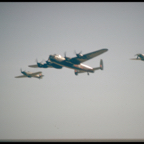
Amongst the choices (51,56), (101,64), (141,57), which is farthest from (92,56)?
(141,57)

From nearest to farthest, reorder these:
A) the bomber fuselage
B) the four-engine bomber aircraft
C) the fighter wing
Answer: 1. the fighter wing
2. the four-engine bomber aircraft
3. the bomber fuselage

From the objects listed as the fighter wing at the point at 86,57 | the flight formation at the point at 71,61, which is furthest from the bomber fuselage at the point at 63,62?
the fighter wing at the point at 86,57

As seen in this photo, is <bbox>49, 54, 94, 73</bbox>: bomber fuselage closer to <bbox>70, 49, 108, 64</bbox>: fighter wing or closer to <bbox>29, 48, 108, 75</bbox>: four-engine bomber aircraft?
<bbox>29, 48, 108, 75</bbox>: four-engine bomber aircraft

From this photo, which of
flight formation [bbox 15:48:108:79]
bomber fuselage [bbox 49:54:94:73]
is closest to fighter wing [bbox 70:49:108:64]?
flight formation [bbox 15:48:108:79]

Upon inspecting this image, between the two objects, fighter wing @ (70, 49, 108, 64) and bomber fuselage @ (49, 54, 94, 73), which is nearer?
fighter wing @ (70, 49, 108, 64)

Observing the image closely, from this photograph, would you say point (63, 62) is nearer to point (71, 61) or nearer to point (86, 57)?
point (71, 61)

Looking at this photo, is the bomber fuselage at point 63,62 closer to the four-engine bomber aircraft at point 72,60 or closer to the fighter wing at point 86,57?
the four-engine bomber aircraft at point 72,60

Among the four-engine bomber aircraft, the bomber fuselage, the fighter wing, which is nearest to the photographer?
the fighter wing

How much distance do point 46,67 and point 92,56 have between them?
13.8 metres

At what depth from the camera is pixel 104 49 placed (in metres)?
36.6

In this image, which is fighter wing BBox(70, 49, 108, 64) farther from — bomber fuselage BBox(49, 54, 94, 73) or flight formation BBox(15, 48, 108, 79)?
bomber fuselage BBox(49, 54, 94, 73)

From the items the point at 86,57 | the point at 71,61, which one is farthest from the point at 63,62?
the point at 86,57

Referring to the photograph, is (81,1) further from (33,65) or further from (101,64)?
(101,64)

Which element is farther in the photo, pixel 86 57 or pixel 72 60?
pixel 72 60
